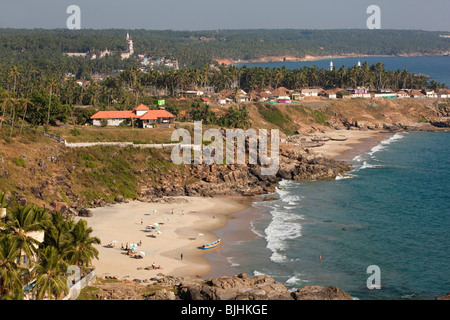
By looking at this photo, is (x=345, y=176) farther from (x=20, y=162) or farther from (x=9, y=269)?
(x=9, y=269)

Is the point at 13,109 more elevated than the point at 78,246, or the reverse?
the point at 13,109

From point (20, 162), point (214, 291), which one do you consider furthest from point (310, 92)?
point (214, 291)

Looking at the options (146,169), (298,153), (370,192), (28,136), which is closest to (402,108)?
(298,153)

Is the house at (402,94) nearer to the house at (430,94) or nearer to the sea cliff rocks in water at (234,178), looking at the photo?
the house at (430,94)

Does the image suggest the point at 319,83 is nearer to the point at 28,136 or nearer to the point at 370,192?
the point at 370,192

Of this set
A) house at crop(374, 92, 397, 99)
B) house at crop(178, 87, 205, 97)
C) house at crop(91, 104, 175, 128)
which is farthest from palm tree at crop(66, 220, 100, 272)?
house at crop(374, 92, 397, 99)

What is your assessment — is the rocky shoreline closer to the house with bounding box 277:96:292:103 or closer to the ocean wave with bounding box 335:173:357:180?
the ocean wave with bounding box 335:173:357:180
